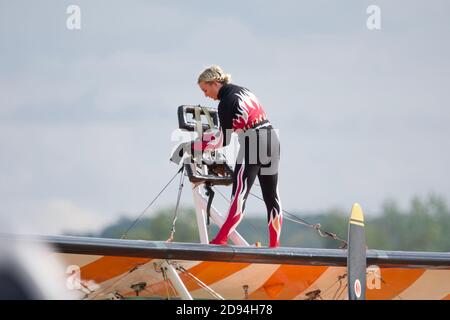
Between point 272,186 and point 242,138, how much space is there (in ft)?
1.78

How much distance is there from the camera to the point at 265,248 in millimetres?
9703

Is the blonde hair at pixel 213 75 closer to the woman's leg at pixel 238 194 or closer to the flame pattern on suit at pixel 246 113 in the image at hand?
the flame pattern on suit at pixel 246 113

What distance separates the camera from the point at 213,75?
9820mm

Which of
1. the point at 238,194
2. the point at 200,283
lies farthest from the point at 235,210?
the point at 200,283

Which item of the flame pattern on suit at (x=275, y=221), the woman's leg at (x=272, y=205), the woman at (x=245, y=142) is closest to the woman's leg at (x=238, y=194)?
the woman at (x=245, y=142)

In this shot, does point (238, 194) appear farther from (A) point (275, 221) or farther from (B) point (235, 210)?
(A) point (275, 221)

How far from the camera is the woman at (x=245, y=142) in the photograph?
31.6 feet

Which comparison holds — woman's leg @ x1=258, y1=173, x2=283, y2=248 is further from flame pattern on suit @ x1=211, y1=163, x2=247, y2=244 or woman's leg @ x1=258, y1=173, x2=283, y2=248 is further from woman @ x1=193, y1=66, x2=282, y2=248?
flame pattern on suit @ x1=211, y1=163, x2=247, y2=244

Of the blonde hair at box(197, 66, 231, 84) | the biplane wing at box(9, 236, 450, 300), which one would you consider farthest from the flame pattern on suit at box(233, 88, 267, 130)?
the biplane wing at box(9, 236, 450, 300)

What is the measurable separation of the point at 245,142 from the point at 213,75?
70cm

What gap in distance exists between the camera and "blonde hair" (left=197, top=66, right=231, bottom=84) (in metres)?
9.81
